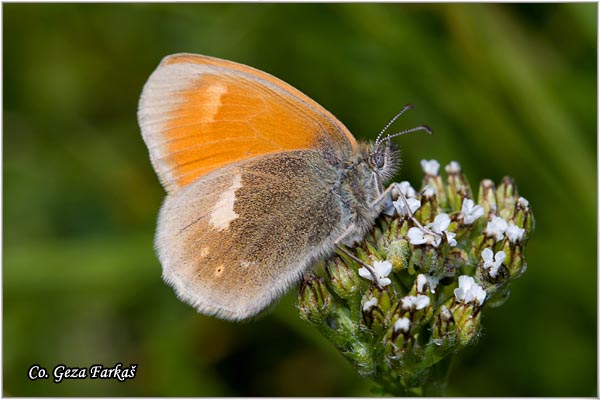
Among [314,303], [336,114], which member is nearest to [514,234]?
[314,303]

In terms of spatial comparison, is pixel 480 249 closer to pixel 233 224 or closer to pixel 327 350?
pixel 233 224

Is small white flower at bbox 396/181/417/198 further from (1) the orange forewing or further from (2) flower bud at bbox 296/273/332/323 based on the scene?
(2) flower bud at bbox 296/273/332/323

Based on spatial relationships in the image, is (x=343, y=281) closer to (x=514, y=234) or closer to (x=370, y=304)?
(x=370, y=304)

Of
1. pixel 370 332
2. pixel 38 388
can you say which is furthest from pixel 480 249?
pixel 38 388

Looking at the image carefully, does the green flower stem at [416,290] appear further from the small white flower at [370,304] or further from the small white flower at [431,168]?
the small white flower at [431,168]

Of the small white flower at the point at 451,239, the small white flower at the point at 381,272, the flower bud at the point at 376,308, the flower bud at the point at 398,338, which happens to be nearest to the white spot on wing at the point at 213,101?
the small white flower at the point at 381,272

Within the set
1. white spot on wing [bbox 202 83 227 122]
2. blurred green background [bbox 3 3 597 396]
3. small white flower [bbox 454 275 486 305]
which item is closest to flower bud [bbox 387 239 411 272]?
small white flower [bbox 454 275 486 305]
